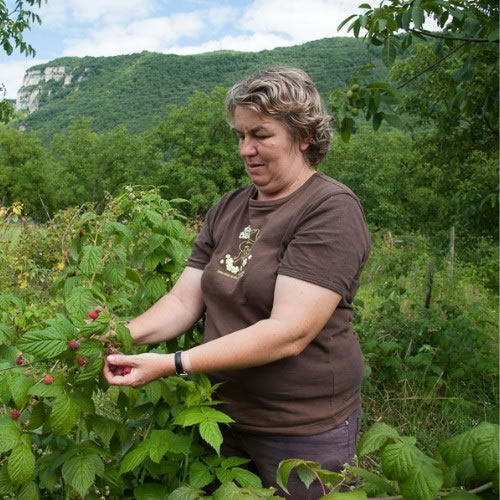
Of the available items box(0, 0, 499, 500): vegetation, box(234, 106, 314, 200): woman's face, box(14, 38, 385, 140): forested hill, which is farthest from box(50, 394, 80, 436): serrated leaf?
box(14, 38, 385, 140): forested hill

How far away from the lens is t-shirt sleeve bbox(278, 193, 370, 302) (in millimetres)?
1744

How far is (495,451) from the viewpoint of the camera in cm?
91

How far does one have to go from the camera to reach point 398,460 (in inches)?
40.1

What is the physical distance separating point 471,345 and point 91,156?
56676 mm

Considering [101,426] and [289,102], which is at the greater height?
[289,102]

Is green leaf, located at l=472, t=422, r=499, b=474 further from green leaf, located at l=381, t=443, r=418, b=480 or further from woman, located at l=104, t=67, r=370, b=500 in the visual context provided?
woman, located at l=104, t=67, r=370, b=500

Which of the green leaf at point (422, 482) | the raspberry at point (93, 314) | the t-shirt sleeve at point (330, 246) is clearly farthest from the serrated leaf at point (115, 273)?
the green leaf at point (422, 482)

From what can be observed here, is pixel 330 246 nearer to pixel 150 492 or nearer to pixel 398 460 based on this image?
pixel 398 460

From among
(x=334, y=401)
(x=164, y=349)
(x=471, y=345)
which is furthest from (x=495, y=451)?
(x=471, y=345)

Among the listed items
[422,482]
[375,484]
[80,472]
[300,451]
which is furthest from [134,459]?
[422,482]

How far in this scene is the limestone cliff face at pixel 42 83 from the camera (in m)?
126

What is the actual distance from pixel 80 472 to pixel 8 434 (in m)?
0.26

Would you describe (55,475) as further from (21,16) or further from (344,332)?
(21,16)

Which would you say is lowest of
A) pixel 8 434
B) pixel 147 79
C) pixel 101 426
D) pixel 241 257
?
pixel 101 426
